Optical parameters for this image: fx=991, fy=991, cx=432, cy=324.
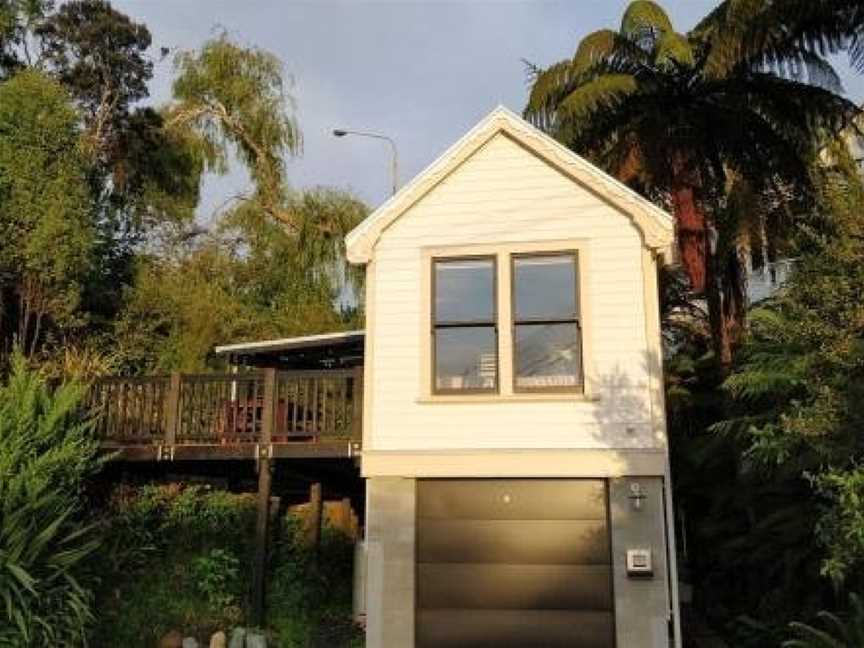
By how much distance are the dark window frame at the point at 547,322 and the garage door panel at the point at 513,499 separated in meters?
1.03

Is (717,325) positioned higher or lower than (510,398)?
higher

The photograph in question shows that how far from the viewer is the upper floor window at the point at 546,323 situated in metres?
11.4

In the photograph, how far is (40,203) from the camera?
1644cm

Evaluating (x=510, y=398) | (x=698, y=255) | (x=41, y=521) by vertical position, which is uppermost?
(x=698, y=255)

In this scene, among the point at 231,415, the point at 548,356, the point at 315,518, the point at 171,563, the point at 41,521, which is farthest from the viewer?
the point at 315,518

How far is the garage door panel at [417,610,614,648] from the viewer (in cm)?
1066

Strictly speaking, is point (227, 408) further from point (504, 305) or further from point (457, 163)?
point (457, 163)

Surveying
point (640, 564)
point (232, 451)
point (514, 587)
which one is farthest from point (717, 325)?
point (232, 451)

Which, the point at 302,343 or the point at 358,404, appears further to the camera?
the point at 302,343

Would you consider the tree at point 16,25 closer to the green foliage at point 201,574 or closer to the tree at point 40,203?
the tree at point 40,203

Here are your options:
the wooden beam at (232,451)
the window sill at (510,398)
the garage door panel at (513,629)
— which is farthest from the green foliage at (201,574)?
the window sill at (510,398)

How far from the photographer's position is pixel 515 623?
1083cm

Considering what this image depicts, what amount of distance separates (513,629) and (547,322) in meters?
3.46

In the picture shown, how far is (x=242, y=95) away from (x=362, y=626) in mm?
17069
